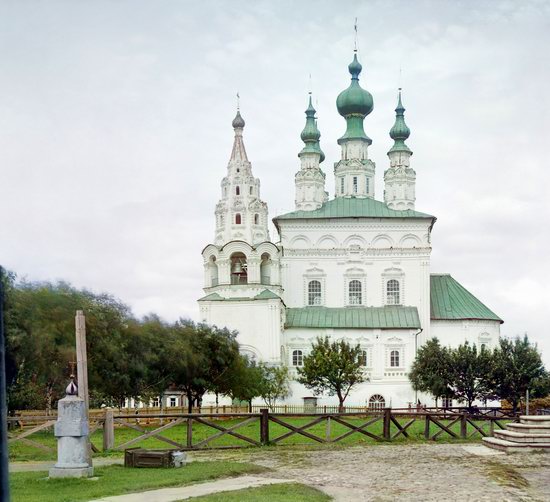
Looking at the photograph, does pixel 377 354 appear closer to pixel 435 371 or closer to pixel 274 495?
pixel 435 371

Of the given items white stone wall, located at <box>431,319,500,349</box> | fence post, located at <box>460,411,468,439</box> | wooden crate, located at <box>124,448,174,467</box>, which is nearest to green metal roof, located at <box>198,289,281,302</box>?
white stone wall, located at <box>431,319,500,349</box>

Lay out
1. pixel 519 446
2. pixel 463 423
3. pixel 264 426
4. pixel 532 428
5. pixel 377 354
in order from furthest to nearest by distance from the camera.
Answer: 1. pixel 377 354
2. pixel 463 423
3. pixel 532 428
4. pixel 264 426
5. pixel 519 446

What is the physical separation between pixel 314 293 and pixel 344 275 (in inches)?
107

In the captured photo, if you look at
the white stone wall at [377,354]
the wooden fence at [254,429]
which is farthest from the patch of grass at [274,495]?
the white stone wall at [377,354]

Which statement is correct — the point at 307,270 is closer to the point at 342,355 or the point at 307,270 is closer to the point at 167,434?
the point at 342,355

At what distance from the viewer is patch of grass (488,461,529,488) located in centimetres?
1443

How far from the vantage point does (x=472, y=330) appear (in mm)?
61844

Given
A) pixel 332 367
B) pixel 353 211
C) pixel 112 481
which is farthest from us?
pixel 353 211

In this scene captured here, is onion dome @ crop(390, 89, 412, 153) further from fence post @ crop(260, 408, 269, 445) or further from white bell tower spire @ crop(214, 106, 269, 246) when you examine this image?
fence post @ crop(260, 408, 269, 445)

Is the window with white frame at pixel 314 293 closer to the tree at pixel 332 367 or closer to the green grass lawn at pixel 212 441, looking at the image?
the tree at pixel 332 367

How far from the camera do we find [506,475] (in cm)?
1557

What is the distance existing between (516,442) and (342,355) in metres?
29.0

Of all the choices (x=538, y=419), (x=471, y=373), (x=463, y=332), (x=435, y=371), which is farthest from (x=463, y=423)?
(x=463, y=332)

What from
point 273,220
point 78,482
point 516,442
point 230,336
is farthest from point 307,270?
point 78,482
